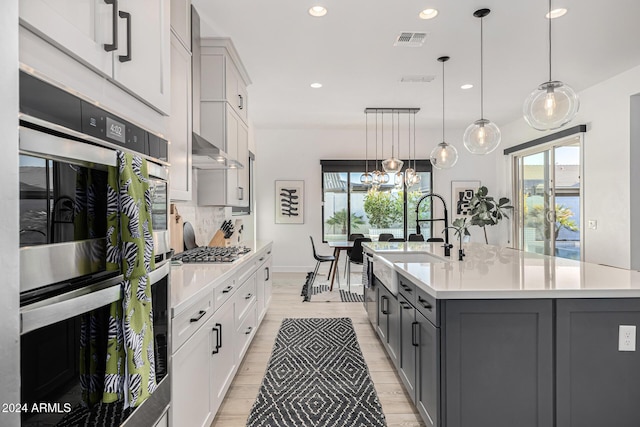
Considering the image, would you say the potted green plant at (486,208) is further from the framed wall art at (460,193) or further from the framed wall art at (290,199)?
the framed wall art at (290,199)

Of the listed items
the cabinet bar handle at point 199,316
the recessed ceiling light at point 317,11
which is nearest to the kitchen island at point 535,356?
the cabinet bar handle at point 199,316

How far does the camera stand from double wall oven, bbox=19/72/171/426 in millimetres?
686

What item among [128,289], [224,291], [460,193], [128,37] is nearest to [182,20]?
[128,37]

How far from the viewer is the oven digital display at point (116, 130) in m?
0.95

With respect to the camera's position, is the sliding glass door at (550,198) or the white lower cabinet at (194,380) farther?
the sliding glass door at (550,198)

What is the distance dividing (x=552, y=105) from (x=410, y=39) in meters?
1.64

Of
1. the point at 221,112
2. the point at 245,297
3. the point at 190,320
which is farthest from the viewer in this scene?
the point at 221,112

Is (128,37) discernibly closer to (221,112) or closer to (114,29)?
(114,29)

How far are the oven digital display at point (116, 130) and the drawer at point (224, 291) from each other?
3.96 feet

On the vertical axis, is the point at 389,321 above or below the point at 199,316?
below

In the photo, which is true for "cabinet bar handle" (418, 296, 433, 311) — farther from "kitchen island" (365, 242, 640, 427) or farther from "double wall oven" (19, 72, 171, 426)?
"double wall oven" (19, 72, 171, 426)

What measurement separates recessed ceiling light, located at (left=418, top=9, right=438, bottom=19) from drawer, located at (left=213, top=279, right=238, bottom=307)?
269 cm

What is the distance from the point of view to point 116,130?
0.98 m

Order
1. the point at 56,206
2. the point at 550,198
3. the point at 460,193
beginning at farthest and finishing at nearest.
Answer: the point at 460,193 → the point at 550,198 → the point at 56,206
